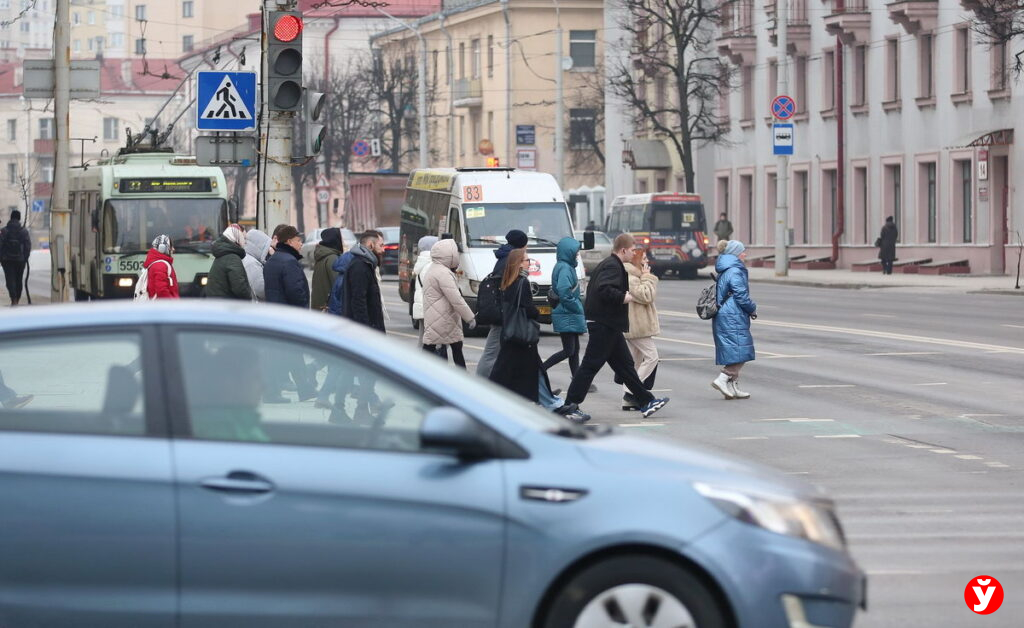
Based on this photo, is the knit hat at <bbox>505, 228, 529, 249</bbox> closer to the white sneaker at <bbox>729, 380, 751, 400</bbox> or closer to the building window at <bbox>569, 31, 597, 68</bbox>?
the white sneaker at <bbox>729, 380, 751, 400</bbox>

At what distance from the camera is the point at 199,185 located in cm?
3016

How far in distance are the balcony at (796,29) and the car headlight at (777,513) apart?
51820 mm

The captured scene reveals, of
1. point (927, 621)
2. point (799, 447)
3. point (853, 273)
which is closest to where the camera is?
point (927, 621)

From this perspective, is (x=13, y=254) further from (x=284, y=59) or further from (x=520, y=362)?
(x=520, y=362)

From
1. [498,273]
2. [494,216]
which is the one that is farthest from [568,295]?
[494,216]

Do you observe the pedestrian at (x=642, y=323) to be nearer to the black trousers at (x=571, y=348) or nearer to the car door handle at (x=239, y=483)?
the black trousers at (x=571, y=348)

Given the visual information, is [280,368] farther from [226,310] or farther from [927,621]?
[927,621]

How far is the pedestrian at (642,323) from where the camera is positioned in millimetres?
16234

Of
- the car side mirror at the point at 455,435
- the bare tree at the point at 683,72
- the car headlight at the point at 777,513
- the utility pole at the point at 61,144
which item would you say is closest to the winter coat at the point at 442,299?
the utility pole at the point at 61,144

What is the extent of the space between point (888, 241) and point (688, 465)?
43232mm

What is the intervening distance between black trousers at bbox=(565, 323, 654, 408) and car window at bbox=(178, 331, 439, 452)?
30.4 feet

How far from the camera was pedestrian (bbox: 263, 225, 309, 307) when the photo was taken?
16156mm

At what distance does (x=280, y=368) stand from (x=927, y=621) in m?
3.00


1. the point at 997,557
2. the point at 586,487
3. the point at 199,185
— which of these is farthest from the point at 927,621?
the point at 199,185
